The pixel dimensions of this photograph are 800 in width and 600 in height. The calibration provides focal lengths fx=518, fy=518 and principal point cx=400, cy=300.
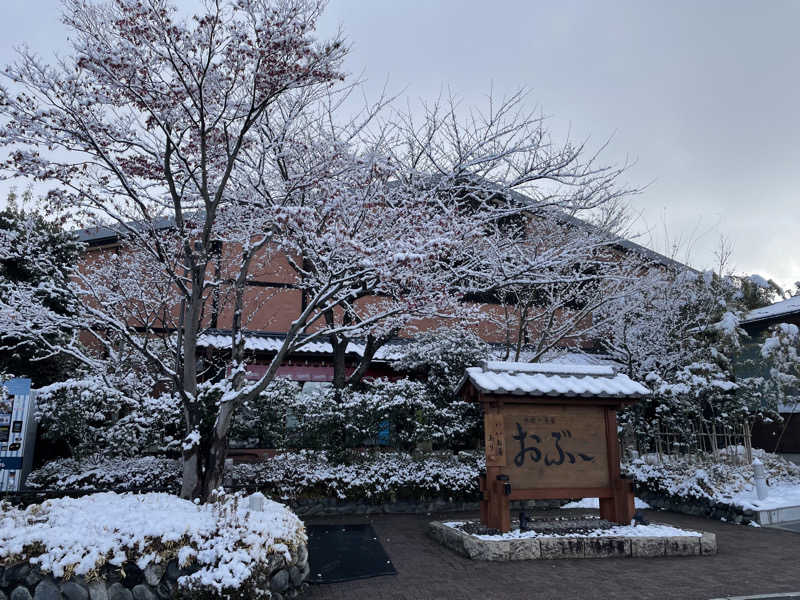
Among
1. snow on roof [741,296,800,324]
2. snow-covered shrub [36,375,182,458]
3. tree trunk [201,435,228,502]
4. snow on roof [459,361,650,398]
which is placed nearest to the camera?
tree trunk [201,435,228,502]

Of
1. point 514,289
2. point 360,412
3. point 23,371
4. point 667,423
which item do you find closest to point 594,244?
point 514,289

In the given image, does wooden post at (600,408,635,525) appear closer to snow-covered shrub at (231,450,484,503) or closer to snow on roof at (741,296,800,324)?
snow-covered shrub at (231,450,484,503)

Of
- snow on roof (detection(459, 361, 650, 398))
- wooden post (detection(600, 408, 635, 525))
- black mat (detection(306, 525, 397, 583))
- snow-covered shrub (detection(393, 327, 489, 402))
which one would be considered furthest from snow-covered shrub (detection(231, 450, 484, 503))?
snow on roof (detection(459, 361, 650, 398))

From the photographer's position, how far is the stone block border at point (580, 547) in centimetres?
671

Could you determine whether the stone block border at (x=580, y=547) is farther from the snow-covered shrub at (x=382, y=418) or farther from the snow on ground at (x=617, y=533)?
the snow-covered shrub at (x=382, y=418)

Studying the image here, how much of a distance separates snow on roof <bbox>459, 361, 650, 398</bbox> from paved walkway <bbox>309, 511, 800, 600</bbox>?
2235mm

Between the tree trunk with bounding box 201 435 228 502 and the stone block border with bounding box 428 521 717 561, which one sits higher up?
the tree trunk with bounding box 201 435 228 502

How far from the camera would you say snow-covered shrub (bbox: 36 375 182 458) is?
33.0 ft

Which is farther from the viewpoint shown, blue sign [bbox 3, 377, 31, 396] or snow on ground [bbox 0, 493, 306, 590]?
blue sign [bbox 3, 377, 31, 396]

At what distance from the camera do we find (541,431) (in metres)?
7.80

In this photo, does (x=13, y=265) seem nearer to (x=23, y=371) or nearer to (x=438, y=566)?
(x=23, y=371)

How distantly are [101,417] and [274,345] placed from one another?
4.09 metres

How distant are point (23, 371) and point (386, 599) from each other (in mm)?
11089

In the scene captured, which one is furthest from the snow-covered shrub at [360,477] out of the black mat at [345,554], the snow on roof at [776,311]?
the snow on roof at [776,311]
